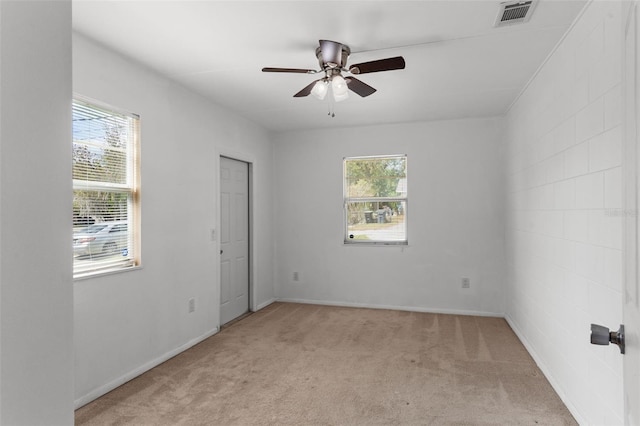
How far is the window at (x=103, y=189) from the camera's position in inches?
104

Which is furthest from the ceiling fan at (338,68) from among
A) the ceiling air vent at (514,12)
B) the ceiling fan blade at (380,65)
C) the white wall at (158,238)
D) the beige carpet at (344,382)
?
the beige carpet at (344,382)

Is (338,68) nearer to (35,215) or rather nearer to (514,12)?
(514,12)

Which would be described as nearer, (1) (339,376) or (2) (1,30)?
(2) (1,30)

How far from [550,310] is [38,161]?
131 inches

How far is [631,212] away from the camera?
0.90m

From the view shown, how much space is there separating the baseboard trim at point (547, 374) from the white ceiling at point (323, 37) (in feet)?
8.00

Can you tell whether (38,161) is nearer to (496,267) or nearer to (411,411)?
(411,411)

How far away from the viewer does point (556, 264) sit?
279 centimetres

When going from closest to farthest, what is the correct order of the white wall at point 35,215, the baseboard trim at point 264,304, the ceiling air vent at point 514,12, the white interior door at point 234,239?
the white wall at point 35,215 → the ceiling air vent at point 514,12 → the white interior door at point 234,239 → the baseboard trim at point 264,304

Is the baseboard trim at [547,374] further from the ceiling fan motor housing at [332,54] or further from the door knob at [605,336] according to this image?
the ceiling fan motor housing at [332,54]

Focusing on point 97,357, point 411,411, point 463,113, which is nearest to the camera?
point 411,411

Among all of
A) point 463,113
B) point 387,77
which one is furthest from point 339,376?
point 463,113

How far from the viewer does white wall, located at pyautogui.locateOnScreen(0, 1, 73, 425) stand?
0.64 meters

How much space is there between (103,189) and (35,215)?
7.88 feet
